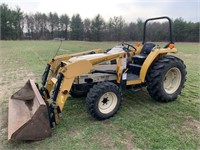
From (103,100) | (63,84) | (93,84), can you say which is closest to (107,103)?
(103,100)

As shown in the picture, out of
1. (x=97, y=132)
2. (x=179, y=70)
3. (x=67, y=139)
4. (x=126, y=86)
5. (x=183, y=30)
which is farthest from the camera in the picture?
(x=183, y=30)

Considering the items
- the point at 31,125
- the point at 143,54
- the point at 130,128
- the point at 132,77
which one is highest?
the point at 143,54

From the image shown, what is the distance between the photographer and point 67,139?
3033mm

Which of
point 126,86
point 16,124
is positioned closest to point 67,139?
point 16,124

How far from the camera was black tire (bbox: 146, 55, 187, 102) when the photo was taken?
164 inches

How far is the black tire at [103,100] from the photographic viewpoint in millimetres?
3400

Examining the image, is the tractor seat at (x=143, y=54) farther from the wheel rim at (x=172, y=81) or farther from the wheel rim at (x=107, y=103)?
the wheel rim at (x=107, y=103)

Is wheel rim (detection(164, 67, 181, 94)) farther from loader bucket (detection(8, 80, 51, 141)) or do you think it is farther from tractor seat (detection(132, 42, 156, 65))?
loader bucket (detection(8, 80, 51, 141))

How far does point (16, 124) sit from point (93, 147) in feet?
4.18

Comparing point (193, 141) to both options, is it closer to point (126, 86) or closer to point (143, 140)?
point (143, 140)

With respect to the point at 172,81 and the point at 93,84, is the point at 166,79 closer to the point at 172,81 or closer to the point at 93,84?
the point at 172,81

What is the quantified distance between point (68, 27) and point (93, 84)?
4875cm

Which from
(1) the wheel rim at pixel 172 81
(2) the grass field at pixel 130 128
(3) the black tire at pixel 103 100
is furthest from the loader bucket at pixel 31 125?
(1) the wheel rim at pixel 172 81

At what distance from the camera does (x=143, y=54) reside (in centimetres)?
488
